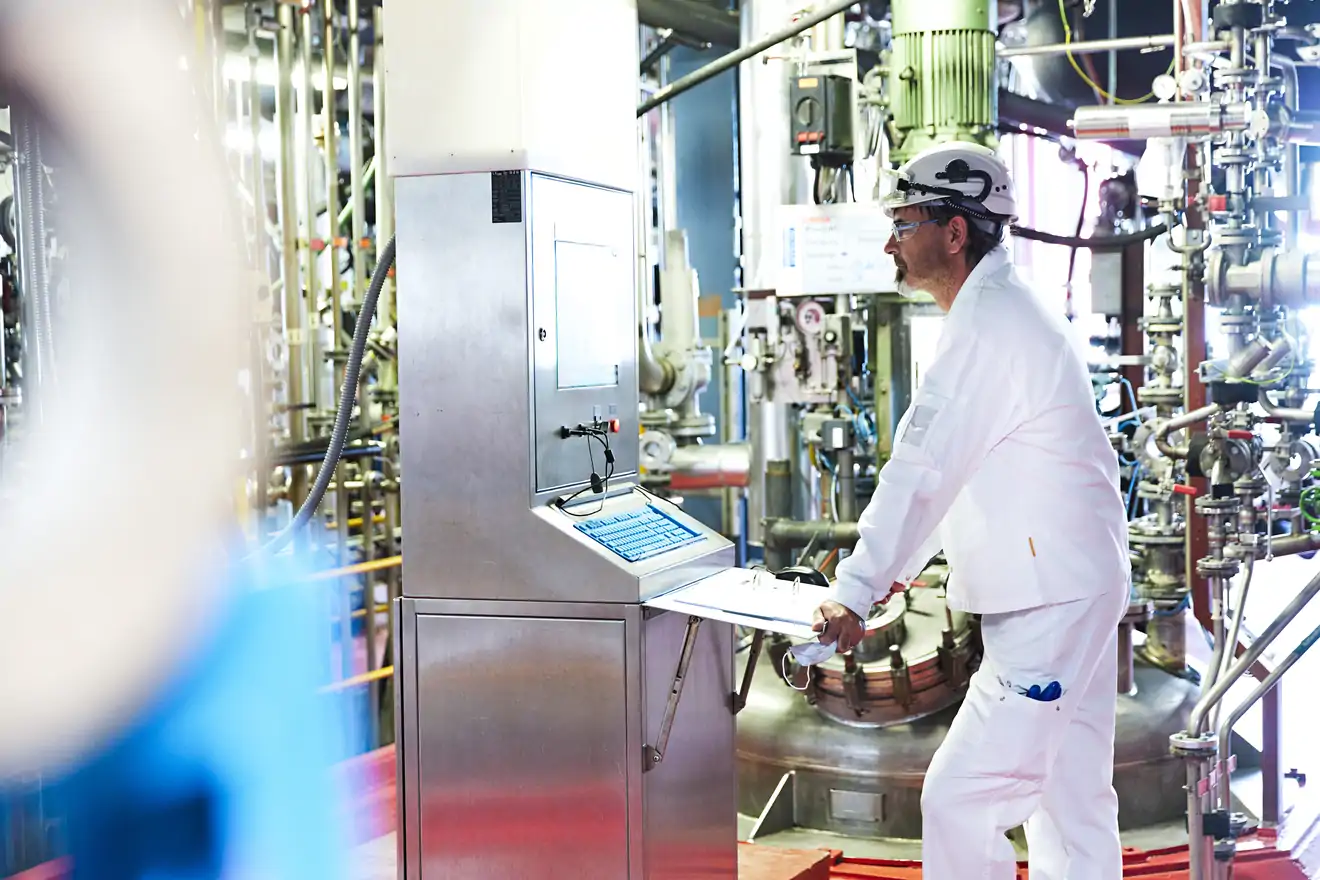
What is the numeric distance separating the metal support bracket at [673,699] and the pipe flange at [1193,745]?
1.18 m

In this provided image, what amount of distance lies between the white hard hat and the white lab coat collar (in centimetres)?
7

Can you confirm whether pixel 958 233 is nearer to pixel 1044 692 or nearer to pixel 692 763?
pixel 1044 692

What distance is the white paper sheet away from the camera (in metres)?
2.62

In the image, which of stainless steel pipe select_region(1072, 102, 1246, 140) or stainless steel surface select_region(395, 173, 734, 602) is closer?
stainless steel surface select_region(395, 173, 734, 602)

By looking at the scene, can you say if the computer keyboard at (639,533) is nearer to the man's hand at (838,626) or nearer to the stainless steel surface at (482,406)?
the stainless steel surface at (482,406)

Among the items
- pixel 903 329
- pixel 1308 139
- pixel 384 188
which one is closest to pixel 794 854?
pixel 903 329

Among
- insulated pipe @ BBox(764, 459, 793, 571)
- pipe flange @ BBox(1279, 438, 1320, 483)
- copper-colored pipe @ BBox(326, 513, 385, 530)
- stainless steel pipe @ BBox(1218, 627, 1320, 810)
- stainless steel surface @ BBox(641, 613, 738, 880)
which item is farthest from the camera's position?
copper-colored pipe @ BBox(326, 513, 385, 530)

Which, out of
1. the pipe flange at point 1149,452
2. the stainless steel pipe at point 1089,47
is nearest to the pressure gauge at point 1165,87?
the stainless steel pipe at point 1089,47

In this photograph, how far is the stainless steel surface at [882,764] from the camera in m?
4.27

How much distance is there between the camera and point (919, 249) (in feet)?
9.28

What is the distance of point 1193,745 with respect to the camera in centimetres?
329

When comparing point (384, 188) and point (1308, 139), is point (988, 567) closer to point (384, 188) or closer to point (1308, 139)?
point (1308, 139)

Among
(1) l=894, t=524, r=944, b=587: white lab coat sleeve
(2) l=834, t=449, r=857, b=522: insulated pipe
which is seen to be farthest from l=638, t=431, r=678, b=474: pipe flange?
(1) l=894, t=524, r=944, b=587: white lab coat sleeve

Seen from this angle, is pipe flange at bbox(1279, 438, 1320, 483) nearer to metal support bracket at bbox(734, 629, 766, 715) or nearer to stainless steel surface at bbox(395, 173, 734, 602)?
metal support bracket at bbox(734, 629, 766, 715)
